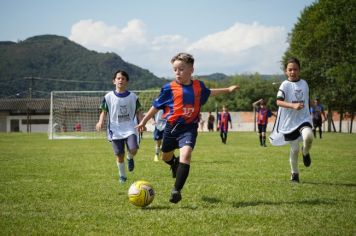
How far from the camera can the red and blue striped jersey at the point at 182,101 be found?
24.0 ft

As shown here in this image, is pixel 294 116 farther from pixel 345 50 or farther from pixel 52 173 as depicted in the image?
pixel 345 50

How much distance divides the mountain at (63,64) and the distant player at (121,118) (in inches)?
4825

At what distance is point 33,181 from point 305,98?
5967 millimetres

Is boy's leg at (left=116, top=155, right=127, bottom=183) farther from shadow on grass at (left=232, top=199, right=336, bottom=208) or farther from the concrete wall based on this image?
the concrete wall

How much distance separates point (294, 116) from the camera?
31.1 ft

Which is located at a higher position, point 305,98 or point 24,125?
A: point 305,98

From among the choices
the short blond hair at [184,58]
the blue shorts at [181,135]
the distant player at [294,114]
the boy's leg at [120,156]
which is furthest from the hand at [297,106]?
the boy's leg at [120,156]

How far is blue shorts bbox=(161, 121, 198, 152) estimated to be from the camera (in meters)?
7.22

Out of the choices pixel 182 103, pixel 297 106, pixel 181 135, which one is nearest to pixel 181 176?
pixel 181 135

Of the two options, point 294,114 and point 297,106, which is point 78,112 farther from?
point 297,106

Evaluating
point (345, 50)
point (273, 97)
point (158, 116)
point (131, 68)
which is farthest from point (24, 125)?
point (131, 68)

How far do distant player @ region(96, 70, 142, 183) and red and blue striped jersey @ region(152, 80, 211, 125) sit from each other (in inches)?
91.3

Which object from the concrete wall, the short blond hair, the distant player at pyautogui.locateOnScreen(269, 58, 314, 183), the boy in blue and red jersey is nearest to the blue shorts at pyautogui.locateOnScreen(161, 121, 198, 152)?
the boy in blue and red jersey

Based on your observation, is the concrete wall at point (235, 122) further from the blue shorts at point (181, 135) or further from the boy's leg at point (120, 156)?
the blue shorts at point (181, 135)
